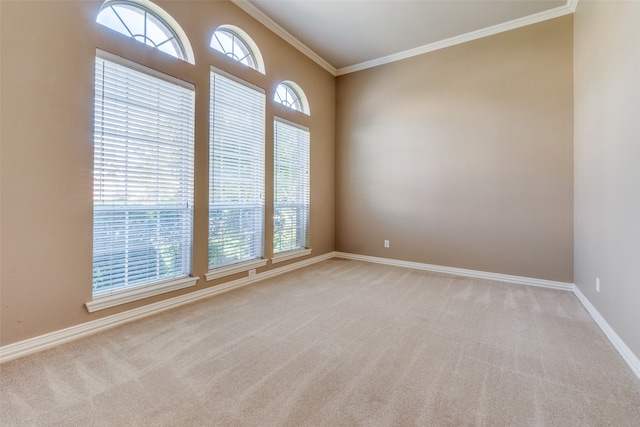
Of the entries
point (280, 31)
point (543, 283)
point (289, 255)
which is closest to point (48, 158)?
point (289, 255)

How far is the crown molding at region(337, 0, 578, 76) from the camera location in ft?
10.9

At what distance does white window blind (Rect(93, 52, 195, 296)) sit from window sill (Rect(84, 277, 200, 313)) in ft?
0.15

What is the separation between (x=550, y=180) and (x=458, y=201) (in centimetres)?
104

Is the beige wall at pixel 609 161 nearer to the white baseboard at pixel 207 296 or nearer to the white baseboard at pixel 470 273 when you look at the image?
the white baseboard at pixel 207 296

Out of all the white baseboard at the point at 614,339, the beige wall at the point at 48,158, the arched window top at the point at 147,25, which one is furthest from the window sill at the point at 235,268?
the white baseboard at the point at 614,339

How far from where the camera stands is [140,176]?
2439mm

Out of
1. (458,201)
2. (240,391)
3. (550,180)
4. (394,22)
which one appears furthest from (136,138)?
(550,180)

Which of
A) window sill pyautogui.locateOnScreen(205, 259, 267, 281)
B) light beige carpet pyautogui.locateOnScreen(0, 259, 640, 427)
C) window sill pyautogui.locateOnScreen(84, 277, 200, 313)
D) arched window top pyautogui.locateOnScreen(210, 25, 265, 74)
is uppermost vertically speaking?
arched window top pyautogui.locateOnScreen(210, 25, 265, 74)

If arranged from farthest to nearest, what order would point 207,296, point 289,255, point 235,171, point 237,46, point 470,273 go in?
point 289,255
point 470,273
point 237,46
point 235,171
point 207,296

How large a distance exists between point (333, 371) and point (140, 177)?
2.21 metres

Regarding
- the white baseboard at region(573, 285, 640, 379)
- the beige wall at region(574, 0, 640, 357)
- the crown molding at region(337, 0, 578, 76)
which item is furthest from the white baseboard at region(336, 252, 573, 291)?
the crown molding at region(337, 0, 578, 76)

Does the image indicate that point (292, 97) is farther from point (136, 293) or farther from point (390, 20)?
point (136, 293)

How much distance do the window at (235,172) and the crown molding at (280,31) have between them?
2.83 feet

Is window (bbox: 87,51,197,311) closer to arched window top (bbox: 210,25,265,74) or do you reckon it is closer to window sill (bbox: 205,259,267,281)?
window sill (bbox: 205,259,267,281)
